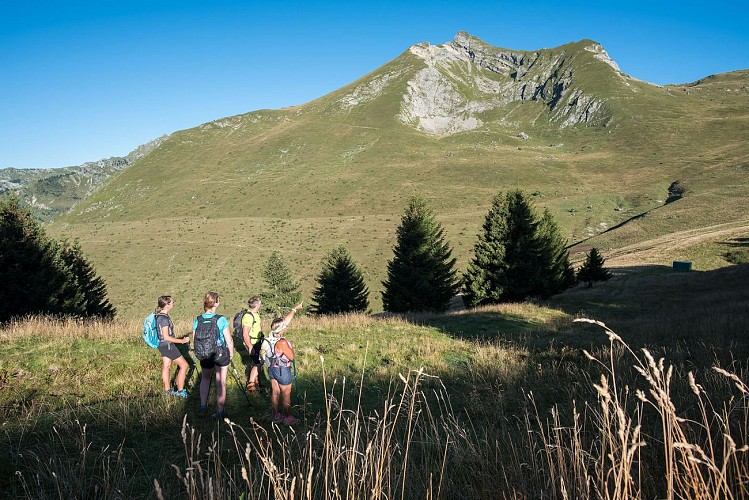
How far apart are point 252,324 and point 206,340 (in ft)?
5.81

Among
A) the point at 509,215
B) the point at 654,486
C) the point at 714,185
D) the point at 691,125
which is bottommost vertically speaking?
the point at 654,486

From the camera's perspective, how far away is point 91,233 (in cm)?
7731

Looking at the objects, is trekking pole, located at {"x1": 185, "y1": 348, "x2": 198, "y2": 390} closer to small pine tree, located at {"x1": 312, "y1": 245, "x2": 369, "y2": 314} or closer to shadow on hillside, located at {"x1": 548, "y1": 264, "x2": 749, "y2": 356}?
shadow on hillside, located at {"x1": 548, "y1": 264, "x2": 749, "y2": 356}

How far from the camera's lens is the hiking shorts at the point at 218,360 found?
6.78 metres

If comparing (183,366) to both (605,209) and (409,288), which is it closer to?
(409,288)

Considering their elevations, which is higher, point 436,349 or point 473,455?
point 473,455

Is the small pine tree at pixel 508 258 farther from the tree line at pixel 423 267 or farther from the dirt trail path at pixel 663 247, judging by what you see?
the dirt trail path at pixel 663 247

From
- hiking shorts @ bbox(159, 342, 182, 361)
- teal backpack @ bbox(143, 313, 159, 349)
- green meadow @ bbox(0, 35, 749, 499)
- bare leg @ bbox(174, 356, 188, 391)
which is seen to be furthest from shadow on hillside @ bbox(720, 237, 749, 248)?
teal backpack @ bbox(143, 313, 159, 349)

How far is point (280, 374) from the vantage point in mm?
6312

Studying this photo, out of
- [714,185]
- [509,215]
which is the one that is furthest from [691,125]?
[509,215]

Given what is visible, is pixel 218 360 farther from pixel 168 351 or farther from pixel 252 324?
pixel 252 324

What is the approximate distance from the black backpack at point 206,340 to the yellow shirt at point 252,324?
156 cm

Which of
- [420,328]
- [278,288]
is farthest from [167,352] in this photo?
[278,288]

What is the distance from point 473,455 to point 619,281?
3161 centimetres
